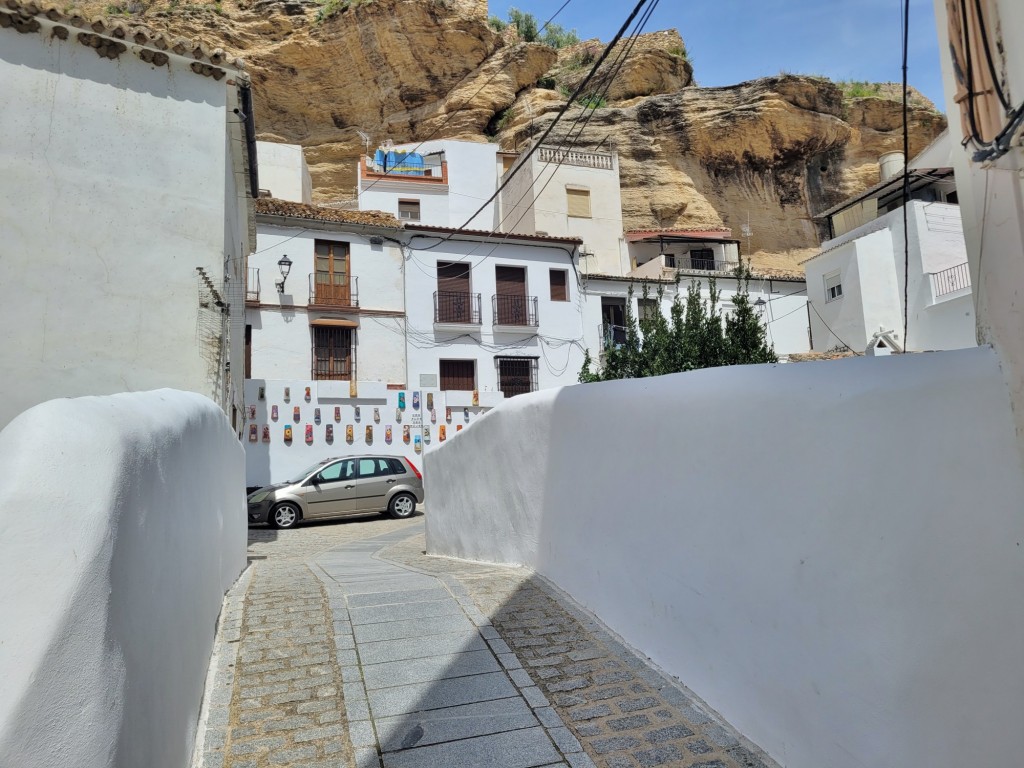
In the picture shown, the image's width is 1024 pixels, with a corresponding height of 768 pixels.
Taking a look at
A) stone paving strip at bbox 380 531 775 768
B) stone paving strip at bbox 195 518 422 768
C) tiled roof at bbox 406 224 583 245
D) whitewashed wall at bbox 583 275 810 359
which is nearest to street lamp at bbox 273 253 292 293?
tiled roof at bbox 406 224 583 245

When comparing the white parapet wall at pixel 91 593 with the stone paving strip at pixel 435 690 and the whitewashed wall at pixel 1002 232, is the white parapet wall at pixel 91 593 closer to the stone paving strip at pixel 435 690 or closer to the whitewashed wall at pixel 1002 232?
the stone paving strip at pixel 435 690

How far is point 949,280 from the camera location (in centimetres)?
1900

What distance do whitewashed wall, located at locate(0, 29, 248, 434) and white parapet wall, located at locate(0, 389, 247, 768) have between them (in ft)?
22.0

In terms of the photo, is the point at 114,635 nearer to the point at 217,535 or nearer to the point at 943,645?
the point at 943,645

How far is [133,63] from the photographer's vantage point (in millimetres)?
9242

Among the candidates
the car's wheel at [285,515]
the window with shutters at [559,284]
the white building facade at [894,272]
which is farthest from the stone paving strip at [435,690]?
the window with shutters at [559,284]

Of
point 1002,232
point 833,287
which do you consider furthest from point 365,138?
point 1002,232

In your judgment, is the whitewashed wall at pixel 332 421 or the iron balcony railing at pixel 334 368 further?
the iron balcony railing at pixel 334 368

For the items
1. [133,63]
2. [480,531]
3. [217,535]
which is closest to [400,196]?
[133,63]

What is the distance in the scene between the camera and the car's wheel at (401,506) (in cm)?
1400

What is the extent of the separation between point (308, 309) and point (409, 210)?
8949 mm

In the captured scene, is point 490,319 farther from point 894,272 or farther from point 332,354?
point 894,272

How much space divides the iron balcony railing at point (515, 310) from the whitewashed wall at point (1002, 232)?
772 inches

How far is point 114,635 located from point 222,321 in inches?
342
